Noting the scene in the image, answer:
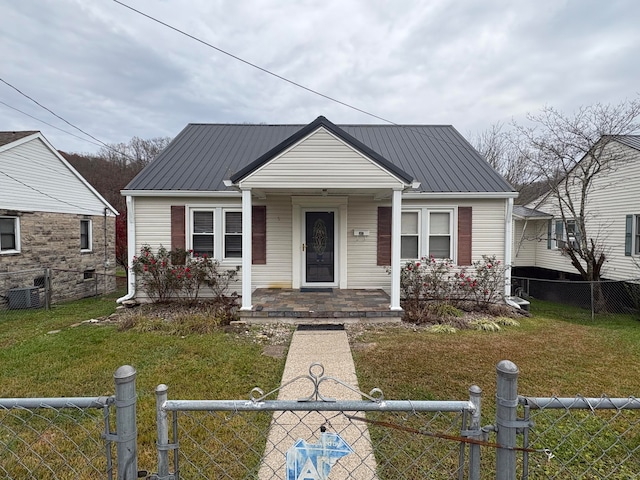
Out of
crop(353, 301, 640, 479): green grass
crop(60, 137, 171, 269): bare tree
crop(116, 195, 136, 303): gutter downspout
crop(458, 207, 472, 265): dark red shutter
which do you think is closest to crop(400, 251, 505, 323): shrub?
crop(458, 207, 472, 265): dark red shutter

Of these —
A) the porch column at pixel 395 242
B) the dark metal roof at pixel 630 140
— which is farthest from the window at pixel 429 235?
the dark metal roof at pixel 630 140

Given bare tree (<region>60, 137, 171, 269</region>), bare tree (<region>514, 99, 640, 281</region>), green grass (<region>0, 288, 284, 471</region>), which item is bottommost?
green grass (<region>0, 288, 284, 471</region>)

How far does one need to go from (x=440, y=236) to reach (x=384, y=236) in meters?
1.51

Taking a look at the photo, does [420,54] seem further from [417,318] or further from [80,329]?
[80,329]

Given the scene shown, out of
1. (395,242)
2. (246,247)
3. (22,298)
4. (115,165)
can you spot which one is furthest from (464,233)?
(115,165)

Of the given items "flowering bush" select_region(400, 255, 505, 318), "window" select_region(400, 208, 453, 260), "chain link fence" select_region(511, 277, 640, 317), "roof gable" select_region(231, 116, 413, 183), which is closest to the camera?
"roof gable" select_region(231, 116, 413, 183)

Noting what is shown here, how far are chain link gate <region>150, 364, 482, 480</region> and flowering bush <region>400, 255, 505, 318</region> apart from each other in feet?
17.2

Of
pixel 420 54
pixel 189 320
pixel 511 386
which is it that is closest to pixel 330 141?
pixel 189 320

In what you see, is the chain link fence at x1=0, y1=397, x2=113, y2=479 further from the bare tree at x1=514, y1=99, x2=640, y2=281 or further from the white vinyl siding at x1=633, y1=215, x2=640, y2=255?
the white vinyl siding at x1=633, y1=215, x2=640, y2=255

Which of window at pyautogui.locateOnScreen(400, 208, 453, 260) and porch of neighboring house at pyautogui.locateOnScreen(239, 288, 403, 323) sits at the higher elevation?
window at pyautogui.locateOnScreen(400, 208, 453, 260)

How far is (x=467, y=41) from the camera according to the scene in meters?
9.82

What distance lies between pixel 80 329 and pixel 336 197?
21.1 feet

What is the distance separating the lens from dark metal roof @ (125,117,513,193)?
8781 millimetres

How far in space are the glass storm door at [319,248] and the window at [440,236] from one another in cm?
268
